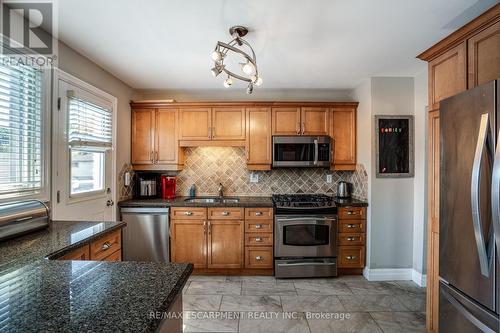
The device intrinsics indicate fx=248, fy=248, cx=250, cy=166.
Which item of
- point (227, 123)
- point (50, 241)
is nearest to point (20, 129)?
point (50, 241)

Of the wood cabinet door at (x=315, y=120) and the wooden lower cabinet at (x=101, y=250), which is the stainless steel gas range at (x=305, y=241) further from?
the wooden lower cabinet at (x=101, y=250)

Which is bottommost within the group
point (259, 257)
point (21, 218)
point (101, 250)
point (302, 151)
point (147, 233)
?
point (259, 257)

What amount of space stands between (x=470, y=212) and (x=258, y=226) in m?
2.13

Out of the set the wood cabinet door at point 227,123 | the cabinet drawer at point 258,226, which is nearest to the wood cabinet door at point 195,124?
the wood cabinet door at point 227,123

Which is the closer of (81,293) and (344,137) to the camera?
(81,293)

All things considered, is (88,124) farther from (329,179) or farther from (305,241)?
(329,179)

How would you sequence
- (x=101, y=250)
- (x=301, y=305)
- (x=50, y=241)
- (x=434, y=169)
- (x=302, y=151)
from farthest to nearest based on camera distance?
(x=302, y=151)
(x=301, y=305)
(x=434, y=169)
(x=101, y=250)
(x=50, y=241)

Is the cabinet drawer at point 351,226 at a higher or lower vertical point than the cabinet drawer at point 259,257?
higher

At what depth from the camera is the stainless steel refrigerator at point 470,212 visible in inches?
49.8

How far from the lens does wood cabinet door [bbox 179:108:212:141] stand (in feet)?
11.3

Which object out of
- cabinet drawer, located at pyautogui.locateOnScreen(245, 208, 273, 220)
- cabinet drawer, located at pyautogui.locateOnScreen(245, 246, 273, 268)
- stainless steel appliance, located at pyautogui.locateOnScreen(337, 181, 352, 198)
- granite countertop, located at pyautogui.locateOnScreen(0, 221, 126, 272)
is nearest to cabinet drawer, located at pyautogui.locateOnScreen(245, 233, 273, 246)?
cabinet drawer, located at pyautogui.locateOnScreen(245, 246, 273, 268)

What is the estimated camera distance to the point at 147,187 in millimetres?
3529

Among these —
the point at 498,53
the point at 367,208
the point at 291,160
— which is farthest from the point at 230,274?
the point at 498,53

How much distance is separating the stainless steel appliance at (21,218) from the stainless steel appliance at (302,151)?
2477 millimetres
